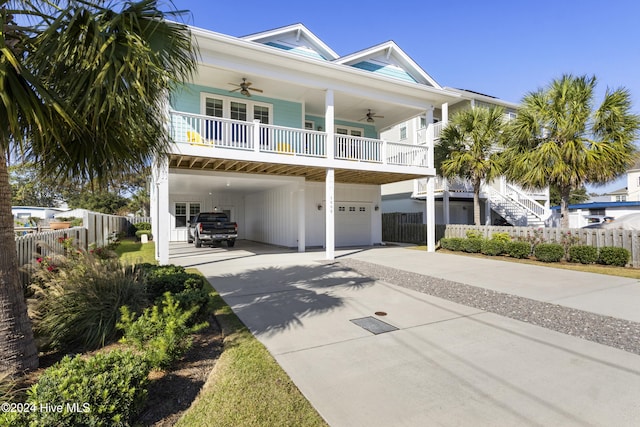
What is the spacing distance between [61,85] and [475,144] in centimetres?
1406

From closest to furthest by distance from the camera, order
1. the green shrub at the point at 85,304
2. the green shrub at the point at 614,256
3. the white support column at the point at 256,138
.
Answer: the green shrub at the point at 85,304
the green shrub at the point at 614,256
the white support column at the point at 256,138

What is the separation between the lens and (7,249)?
3.08 meters

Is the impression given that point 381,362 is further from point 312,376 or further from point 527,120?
point 527,120

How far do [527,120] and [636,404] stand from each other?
38.8 ft

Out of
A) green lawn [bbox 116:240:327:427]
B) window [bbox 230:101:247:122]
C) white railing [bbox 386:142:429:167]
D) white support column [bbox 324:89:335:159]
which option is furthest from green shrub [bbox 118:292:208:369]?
white railing [bbox 386:142:429:167]

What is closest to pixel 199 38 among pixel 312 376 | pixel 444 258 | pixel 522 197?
pixel 312 376

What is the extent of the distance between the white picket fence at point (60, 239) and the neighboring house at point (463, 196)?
15.7 metres

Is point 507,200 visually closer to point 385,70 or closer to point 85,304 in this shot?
point 385,70

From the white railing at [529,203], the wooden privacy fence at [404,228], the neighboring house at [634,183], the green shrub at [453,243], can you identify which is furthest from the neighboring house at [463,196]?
the neighboring house at [634,183]

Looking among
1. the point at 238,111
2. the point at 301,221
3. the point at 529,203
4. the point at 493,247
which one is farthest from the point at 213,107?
the point at 529,203

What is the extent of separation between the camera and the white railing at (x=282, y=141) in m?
9.85

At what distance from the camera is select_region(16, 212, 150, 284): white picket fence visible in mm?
6242

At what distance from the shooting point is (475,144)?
1359 centimetres

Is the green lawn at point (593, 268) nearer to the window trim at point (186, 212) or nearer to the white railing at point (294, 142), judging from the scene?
the white railing at point (294, 142)
